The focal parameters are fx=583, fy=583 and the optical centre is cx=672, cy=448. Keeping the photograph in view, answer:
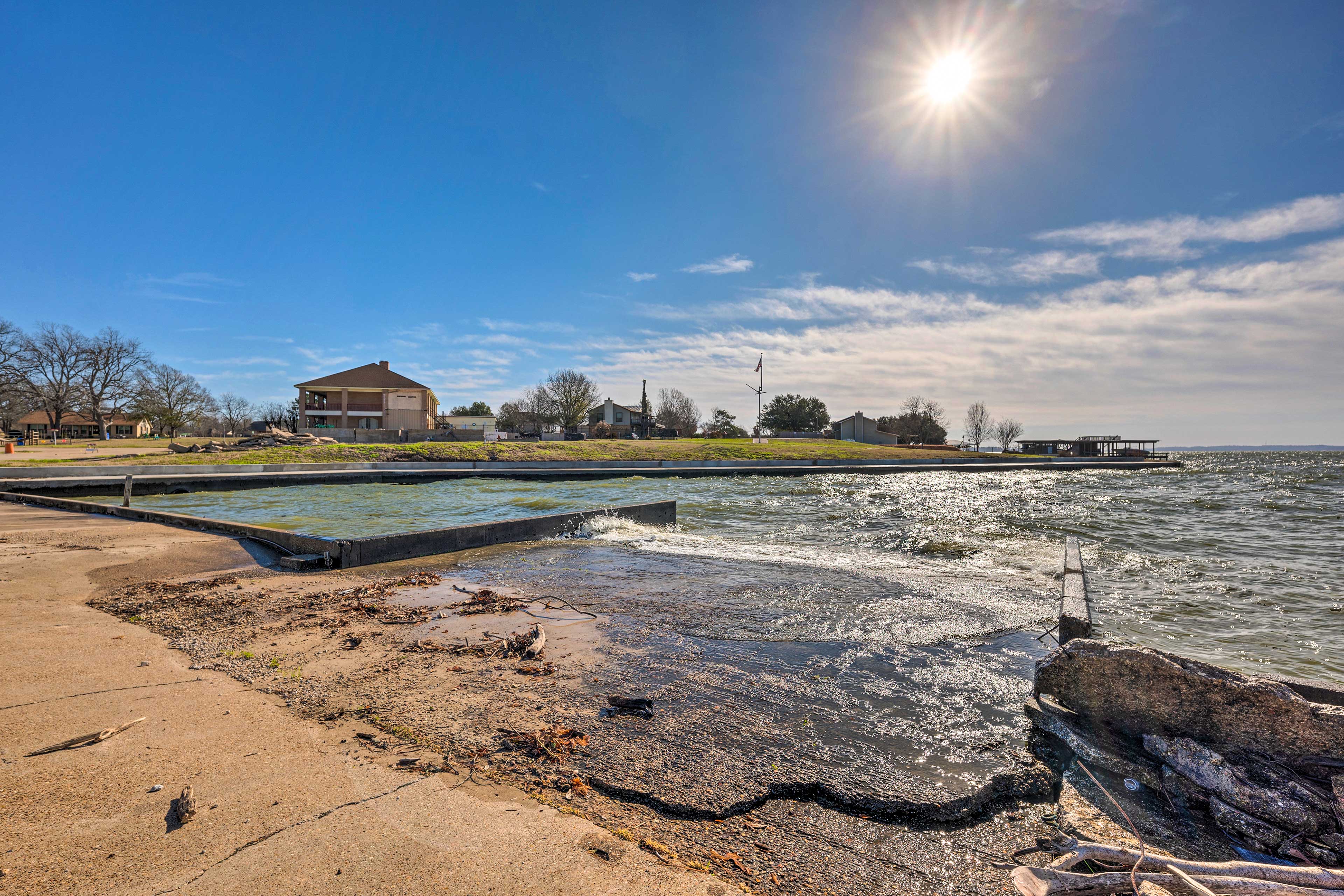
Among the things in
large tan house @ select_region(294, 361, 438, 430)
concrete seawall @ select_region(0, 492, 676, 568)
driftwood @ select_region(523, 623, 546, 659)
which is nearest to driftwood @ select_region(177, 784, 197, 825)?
driftwood @ select_region(523, 623, 546, 659)

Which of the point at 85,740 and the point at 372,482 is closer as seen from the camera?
the point at 85,740

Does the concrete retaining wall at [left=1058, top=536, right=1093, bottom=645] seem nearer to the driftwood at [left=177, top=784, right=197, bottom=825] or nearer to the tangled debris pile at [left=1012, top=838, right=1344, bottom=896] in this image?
the tangled debris pile at [left=1012, top=838, right=1344, bottom=896]

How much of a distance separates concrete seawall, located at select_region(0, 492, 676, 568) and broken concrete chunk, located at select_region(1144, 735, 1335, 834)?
8.01m

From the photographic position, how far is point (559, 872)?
1959mm

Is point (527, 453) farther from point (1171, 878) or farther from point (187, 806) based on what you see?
point (1171, 878)

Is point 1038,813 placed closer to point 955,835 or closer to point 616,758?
point 955,835

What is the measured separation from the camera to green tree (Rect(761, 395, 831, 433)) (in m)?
77.0

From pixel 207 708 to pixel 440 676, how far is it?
1.18m

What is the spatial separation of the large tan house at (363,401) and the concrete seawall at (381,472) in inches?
1294

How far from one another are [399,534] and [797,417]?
2840 inches

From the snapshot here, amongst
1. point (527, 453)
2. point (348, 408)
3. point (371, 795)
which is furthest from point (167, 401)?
point (371, 795)

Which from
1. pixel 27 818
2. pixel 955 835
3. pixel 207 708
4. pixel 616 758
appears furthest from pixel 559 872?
pixel 207 708

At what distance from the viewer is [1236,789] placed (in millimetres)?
2527

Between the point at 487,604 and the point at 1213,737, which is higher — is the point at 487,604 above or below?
below
